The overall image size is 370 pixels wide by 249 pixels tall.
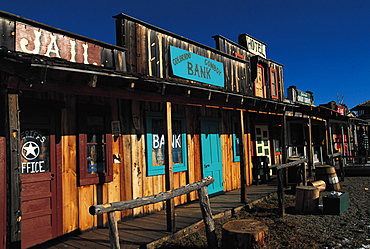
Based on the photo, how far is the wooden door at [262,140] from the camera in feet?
39.2

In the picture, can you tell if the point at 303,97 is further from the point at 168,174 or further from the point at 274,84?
the point at 168,174

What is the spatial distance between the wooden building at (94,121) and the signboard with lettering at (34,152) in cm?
2

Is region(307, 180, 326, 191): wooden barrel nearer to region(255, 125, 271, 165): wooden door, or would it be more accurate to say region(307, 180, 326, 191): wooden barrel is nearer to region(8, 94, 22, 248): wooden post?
region(255, 125, 271, 165): wooden door

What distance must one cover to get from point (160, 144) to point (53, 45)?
3.31 meters

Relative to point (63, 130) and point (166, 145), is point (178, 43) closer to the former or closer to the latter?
point (166, 145)

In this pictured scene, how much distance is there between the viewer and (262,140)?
12.3m

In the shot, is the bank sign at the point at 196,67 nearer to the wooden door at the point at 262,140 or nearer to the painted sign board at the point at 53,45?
the painted sign board at the point at 53,45

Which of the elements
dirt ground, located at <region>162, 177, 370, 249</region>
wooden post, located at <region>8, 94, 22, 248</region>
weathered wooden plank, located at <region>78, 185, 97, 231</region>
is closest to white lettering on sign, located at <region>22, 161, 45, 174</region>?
weathered wooden plank, located at <region>78, 185, 97, 231</region>

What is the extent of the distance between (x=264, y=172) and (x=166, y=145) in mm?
6591

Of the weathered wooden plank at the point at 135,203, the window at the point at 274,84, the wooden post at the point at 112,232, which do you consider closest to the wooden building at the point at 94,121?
the weathered wooden plank at the point at 135,203

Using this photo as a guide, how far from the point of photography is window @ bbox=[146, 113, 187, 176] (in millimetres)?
6859

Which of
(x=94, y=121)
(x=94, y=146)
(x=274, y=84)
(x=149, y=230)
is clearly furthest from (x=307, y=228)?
(x=274, y=84)

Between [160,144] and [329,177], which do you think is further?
[329,177]

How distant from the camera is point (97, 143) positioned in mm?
5820
